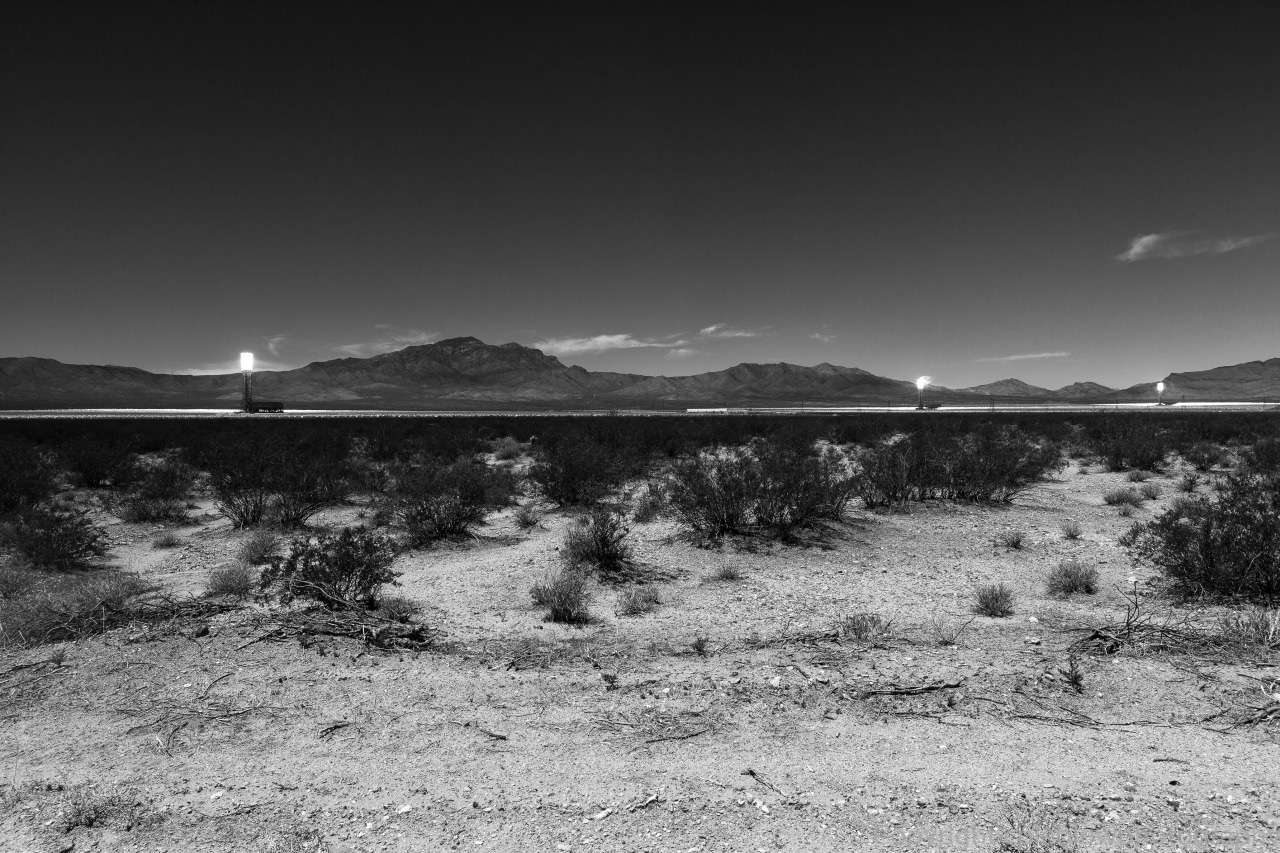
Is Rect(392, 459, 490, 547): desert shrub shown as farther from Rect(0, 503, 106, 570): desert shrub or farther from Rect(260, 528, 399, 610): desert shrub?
Rect(0, 503, 106, 570): desert shrub

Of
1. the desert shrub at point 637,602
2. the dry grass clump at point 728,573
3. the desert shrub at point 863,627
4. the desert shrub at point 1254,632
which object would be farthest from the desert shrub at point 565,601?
the desert shrub at point 1254,632

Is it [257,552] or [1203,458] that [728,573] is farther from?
[1203,458]

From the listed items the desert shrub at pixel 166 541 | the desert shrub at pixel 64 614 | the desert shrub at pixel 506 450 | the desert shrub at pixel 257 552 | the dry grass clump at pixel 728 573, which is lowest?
the dry grass clump at pixel 728 573

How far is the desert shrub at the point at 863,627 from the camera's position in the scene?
5809 mm

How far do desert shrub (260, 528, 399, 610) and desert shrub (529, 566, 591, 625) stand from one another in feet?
5.47

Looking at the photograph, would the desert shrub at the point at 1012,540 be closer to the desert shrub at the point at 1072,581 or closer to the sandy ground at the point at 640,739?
the desert shrub at the point at 1072,581

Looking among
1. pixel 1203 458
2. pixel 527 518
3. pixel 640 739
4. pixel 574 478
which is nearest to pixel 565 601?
pixel 640 739

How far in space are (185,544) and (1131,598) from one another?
525 inches

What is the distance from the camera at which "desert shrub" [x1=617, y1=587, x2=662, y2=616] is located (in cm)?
695

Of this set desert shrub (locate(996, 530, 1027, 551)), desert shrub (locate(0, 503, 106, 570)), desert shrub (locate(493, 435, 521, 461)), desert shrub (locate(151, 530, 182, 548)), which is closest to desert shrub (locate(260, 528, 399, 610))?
desert shrub (locate(0, 503, 106, 570))

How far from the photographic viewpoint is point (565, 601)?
6.66 m

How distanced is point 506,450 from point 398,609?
18.4 m

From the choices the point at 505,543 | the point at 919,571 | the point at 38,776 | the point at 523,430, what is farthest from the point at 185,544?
the point at 523,430

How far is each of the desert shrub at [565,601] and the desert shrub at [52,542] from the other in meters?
6.71
